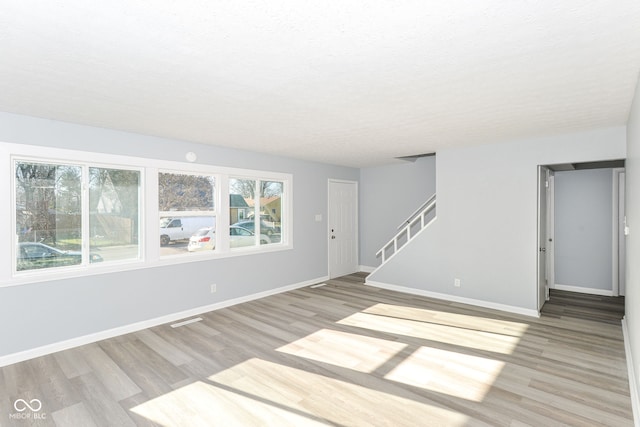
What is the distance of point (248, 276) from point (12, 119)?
336 centimetres

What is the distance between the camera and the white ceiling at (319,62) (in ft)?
5.09

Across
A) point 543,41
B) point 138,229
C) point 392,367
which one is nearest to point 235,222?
point 138,229

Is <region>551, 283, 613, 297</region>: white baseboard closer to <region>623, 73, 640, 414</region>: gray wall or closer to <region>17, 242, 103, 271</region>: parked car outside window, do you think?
<region>623, 73, 640, 414</region>: gray wall

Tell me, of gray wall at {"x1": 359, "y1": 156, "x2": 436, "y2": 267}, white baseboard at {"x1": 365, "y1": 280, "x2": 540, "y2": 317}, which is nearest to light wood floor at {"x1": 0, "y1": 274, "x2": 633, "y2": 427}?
white baseboard at {"x1": 365, "y1": 280, "x2": 540, "y2": 317}

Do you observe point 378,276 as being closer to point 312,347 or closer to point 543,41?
point 312,347

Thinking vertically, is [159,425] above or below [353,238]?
below

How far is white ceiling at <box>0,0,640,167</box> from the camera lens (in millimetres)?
1551

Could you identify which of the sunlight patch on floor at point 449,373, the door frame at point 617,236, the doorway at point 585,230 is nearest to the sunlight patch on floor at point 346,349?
the sunlight patch on floor at point 449,373

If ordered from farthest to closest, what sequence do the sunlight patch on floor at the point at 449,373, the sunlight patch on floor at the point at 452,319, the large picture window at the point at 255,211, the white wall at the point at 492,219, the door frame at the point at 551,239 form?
the door frame at the point at 551,239, the large picture window at the point at 255,211, the white wall at the point at 492,219, the sunlight patch on floor at the point at 452,319, the sunlight patch on floor at the point at 449,373

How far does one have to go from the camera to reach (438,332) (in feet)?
12.7

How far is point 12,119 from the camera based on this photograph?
3.13m

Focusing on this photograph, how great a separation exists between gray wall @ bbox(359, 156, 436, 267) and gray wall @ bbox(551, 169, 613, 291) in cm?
225

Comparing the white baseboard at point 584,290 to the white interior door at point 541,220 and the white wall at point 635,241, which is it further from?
the white wall at point 635,241

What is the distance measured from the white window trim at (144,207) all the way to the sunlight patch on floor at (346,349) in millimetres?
2010
